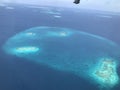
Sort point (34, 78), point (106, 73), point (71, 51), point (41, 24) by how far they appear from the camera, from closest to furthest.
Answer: point (34, 78)
point (106, 73)
point (71, 51)
point (41, 24)

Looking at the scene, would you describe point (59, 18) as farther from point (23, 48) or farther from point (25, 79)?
point (25, 79)

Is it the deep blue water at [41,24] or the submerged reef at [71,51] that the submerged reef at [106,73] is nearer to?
the submerged reef at [71,51]

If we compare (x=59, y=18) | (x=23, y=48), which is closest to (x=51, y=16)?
(x=59, y=18)

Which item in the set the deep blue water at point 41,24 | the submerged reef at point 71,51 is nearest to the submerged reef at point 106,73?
the submerged reef at point 71,51

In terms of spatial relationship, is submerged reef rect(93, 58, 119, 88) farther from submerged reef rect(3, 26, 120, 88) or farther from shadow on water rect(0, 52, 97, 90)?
shadow on water rect(0, 52, 97, 90)

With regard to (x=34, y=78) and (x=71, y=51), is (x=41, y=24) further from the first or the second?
(x=34, y=78)

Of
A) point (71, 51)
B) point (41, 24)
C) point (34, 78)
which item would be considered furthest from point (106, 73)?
point (41, 24)

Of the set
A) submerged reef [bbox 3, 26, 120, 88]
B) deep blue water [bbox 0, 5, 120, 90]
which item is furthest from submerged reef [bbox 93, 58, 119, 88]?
deep blue water [bbox 0, 5, 120, 90]
